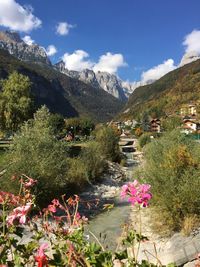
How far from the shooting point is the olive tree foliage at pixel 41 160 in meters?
20.0

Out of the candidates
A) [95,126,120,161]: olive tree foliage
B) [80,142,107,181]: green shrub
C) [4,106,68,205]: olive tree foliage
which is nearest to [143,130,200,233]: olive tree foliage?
[4,106,68,205]: olive tree foliage

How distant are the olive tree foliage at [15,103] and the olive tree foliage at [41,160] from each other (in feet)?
69.5

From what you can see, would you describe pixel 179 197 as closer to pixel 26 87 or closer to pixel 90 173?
pixel 90 173

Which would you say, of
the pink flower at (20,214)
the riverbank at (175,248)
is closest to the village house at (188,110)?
the riverbank at (175,248)

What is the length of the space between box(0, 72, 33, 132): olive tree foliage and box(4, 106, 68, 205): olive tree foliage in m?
21.2

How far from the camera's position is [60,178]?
71.8ft

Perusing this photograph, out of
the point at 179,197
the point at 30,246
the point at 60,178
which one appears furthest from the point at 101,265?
the point at 60,178

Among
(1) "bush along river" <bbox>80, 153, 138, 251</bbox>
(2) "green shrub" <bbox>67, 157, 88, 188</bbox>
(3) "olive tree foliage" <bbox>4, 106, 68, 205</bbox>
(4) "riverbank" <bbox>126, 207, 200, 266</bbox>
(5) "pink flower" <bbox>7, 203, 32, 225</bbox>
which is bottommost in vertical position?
(1) "bush along river" <bbox>80, 153, 138, 251</bbox>

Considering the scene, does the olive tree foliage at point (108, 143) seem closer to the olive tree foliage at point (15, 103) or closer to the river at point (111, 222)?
the olive tree foliage at point (15, 103)

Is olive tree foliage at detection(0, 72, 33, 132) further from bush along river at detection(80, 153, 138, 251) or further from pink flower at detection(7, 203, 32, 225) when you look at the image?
pink flower at detection(7, 203, 32, 225)

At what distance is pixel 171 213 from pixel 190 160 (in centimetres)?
244

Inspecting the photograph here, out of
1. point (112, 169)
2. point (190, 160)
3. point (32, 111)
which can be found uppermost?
point (32, 111)

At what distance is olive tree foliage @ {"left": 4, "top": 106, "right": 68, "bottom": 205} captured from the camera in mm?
19984

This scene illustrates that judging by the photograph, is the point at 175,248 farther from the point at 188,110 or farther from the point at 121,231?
the point at 188,110
